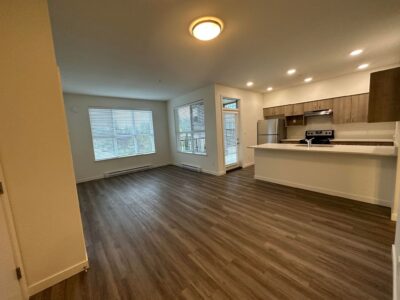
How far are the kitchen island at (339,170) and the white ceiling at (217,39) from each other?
5.97 feet

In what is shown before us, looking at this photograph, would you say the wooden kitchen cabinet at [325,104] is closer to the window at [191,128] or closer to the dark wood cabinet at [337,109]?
the dark wood cabinet at [337,109]

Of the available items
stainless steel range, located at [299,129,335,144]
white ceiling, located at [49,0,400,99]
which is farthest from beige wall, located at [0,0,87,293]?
stainless steel range, located at [299,129,335,144]

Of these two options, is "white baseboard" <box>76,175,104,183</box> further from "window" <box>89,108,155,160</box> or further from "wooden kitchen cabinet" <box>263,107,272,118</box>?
"wooden kitchen cabinet" <box>263,107,272,118</box>

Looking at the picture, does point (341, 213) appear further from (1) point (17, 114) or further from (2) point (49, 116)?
(1) point (17, 114)

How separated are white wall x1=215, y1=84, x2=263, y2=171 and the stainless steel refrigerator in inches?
7.2

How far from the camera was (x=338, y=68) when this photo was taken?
396 cm

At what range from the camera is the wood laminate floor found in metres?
1.42

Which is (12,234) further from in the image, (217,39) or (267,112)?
(267,112)

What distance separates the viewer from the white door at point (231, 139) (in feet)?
17.1

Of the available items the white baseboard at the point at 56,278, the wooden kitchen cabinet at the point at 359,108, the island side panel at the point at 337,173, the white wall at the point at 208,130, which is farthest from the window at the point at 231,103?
the white baseboard at the point at 56,278

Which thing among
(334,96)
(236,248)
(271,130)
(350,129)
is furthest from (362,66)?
(236,248)

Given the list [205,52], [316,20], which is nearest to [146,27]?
[205,52]

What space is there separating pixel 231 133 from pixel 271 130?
1.56 meters

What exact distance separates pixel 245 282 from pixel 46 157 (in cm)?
211
